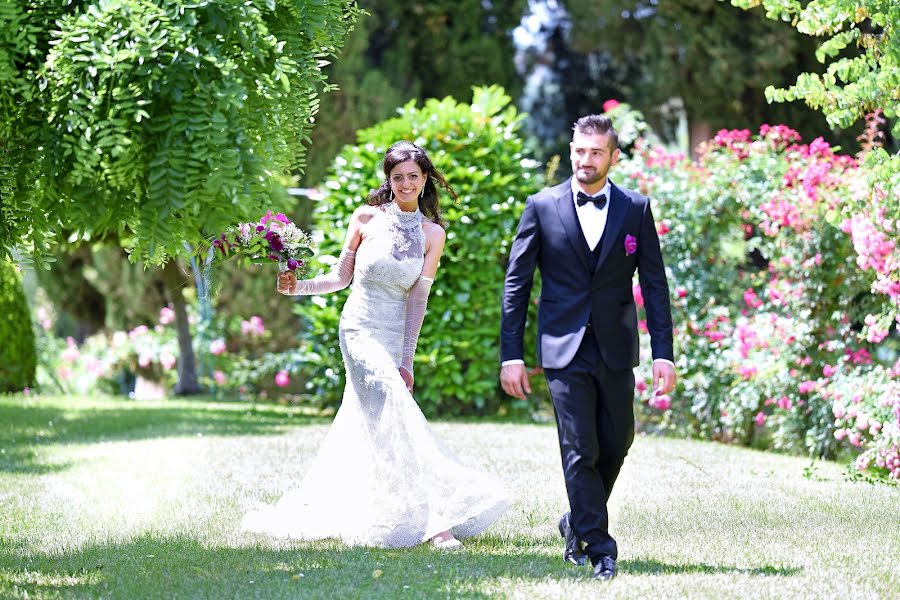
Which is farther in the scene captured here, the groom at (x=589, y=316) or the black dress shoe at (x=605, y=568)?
the groom at (x=589, y=316)

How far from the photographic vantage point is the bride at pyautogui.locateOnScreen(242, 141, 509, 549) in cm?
568

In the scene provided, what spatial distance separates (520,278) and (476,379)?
7128mm

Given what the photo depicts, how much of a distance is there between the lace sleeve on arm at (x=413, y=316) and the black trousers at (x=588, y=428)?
3.65 feet

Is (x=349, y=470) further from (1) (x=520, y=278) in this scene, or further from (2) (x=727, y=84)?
(2) (x=727, y=84)

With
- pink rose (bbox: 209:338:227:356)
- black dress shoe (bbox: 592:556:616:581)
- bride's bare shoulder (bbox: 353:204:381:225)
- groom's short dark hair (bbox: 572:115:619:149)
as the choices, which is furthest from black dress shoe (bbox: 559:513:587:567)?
pink rose (bbox: 209:338:227:356)

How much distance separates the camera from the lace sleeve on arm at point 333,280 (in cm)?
591

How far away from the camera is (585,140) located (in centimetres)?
499

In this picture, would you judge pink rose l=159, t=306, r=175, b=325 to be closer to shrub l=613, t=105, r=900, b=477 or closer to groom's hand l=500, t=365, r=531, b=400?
shrub l=613, t=105, r=900, b=477

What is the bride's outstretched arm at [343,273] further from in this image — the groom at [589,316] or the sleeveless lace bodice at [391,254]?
the groom at [589,316]

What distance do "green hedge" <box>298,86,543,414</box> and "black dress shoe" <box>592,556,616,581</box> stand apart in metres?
6.90

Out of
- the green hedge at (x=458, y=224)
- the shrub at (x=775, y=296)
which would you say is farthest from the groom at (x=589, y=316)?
the green hedge at (x=458, y=224)

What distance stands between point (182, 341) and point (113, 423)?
15.5 ft

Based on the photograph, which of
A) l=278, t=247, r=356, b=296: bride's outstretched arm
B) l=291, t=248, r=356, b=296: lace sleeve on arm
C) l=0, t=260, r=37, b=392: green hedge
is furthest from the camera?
l=0, t=260, r=37, b=392: green hedge

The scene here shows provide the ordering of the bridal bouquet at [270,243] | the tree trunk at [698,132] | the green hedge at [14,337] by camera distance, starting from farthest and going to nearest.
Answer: the tree trunk at [698,132], the green hedge at [14,337], the bridal bouquet at [270,243]
